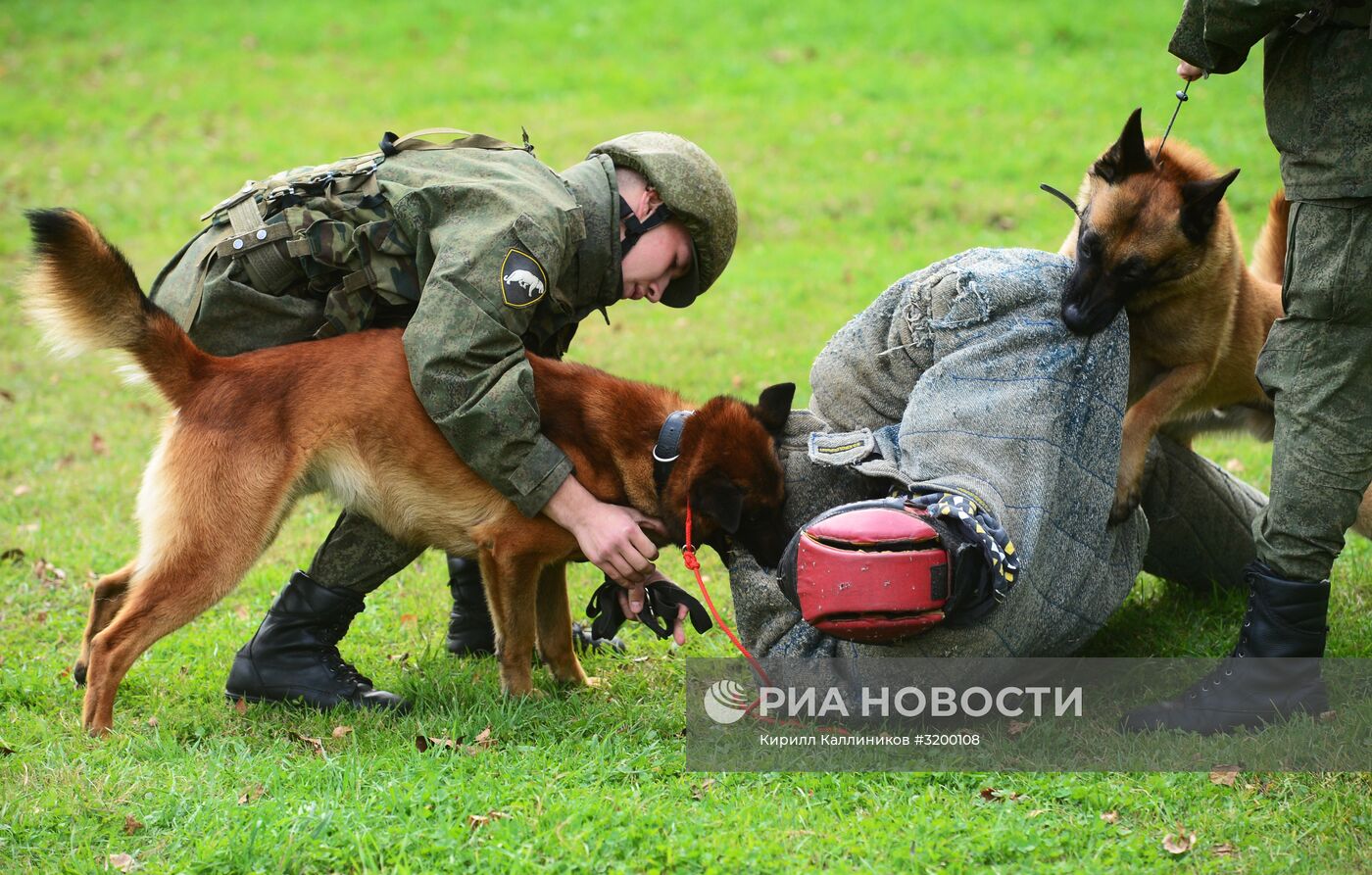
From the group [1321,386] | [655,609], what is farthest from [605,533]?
[1321,386]

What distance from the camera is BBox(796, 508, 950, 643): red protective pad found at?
10.6 feet

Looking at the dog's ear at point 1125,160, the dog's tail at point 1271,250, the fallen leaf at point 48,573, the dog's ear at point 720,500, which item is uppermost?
the dog's ear at point 1125,160

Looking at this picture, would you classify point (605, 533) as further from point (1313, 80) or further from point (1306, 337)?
point (1313, 80)

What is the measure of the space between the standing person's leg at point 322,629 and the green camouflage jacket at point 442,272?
0.67 m

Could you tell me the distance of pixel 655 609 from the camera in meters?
4.23

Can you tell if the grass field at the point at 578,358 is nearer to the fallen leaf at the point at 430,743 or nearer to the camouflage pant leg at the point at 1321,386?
the fallen leaf at the point at 430,743

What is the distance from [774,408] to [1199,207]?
1.67 m

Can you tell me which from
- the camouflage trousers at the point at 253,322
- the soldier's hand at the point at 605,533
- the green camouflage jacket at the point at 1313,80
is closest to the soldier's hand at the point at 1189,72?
the green camouflage jacket at the point at 1313,80

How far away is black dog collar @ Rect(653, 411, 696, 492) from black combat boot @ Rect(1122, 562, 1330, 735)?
5.78 ft

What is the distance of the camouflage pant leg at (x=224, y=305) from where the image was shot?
4312 millimetres

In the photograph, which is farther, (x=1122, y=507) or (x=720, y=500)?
(x=1122, y=507)

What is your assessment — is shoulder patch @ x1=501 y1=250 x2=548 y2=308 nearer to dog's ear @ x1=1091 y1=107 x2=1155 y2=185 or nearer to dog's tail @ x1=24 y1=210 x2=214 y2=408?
dog's tail @ x1=24 y1=210 x2=214 y2=408

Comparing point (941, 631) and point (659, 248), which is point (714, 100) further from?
point (941, 631)

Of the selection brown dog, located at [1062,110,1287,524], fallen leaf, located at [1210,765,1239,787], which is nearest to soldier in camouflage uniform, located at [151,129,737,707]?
brown dog, located at [1062,110,1287,524]
